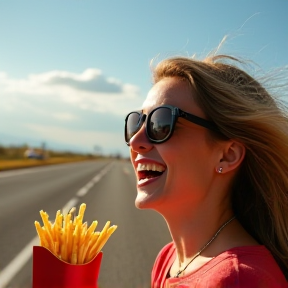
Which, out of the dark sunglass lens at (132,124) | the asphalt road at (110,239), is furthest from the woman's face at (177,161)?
the asphalt road at (110,239)

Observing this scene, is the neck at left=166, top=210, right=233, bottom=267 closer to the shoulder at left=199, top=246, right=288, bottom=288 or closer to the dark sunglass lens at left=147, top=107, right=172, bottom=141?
the shoulder at left=199, top=246, right=288, bottom=288

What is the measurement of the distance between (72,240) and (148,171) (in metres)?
0.39

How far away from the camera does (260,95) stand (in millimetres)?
2059

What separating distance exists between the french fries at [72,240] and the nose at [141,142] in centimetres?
33

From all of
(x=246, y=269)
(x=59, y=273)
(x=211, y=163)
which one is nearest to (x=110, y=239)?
(x=211, y=163)

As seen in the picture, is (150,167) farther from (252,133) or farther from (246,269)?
(246,269)

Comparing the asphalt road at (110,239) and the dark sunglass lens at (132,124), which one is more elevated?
the dark sunglass lens at (132,124)

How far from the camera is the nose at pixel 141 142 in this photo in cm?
201

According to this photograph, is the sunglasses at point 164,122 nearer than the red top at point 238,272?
No

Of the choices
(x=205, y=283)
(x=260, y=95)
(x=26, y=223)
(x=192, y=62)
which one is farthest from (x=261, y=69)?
(x=26, y=223)

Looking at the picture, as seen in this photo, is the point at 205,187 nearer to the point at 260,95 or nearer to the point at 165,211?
the point at 165,211

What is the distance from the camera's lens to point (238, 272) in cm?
158

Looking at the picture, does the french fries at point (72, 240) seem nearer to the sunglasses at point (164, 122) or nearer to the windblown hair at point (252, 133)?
the sunglasses at point (164, 122)

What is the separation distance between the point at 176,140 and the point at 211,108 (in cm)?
18
